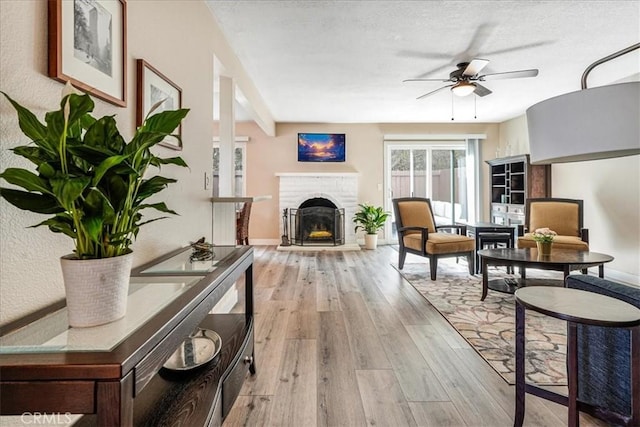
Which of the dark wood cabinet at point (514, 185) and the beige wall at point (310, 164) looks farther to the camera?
the beige wall at point (310, 164)

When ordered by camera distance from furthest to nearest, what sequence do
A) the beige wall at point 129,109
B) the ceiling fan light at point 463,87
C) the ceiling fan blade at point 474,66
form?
the ceiling fan light at point 463,87, the ceiling fan blade at point 474,66, the beige wall at point 129,109

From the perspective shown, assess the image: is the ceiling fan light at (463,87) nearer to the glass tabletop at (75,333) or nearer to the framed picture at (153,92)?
the framed picture at (153,92)

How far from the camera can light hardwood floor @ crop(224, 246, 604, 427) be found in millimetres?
1549

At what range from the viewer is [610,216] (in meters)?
4.40

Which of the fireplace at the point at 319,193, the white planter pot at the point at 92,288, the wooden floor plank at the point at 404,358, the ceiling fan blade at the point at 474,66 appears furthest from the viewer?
the fireplace at the point at 319,193

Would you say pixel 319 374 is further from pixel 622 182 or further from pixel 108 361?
pixel 622 182

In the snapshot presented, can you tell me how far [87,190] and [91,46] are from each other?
2.53 feet

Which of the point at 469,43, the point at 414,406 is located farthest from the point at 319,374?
the point at 469,43

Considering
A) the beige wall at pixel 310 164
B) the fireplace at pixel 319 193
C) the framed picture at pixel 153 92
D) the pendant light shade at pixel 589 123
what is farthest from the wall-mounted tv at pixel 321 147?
the pendant light shade at pixel 589 123

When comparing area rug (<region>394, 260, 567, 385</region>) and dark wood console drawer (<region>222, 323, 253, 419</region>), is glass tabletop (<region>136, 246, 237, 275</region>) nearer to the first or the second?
dark wood console drawer (<region>222, 323, 253, 419</region>)

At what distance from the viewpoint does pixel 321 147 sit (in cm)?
670

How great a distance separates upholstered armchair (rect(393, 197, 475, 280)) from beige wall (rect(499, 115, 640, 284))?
1.97 metres

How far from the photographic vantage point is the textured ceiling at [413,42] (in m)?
2.56

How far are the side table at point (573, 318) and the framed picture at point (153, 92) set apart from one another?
5.93ft
